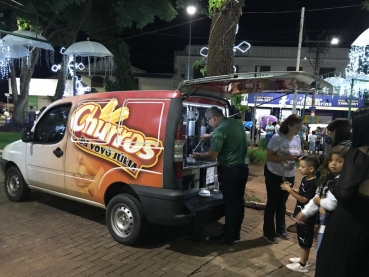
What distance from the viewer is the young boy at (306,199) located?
3428mm

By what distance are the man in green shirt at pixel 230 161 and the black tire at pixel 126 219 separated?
1.02 metres

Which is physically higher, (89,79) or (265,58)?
(265,58)

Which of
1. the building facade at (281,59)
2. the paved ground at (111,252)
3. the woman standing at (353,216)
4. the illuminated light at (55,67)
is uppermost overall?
the building facade at (281,59)

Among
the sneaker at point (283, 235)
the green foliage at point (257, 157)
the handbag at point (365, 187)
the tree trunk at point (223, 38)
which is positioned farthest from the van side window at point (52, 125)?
the green foliage at point (257, 157)

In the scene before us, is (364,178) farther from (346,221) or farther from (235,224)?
(235,224)

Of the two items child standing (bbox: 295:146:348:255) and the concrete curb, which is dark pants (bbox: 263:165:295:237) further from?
the concrete curb

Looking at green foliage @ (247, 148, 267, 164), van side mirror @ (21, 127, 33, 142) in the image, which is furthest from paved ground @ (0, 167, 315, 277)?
green foliage @ (247, 148, 267, 164)

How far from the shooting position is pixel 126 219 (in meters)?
4.01

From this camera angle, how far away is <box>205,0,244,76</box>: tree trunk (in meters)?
5.98

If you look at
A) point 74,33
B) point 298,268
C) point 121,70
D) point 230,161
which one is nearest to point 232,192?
point 230,161

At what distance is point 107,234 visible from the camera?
436cm

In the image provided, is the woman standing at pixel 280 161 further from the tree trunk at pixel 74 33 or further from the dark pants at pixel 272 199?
the tree trunk at pixel 74 33

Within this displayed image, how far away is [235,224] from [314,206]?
1.47 metres

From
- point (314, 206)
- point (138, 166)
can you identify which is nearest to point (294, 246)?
point (314, 206)
